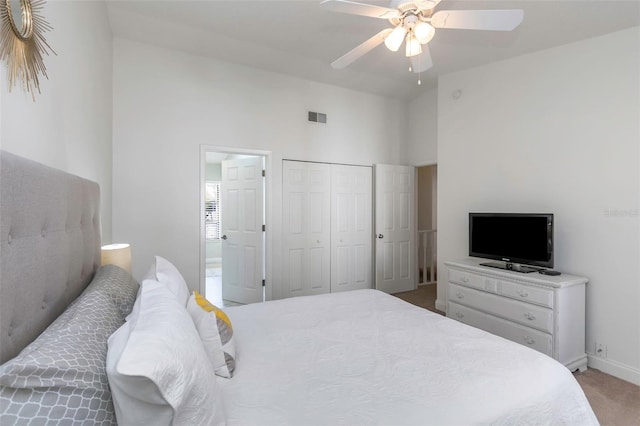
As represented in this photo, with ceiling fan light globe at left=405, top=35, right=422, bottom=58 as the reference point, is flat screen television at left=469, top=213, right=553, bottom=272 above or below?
below

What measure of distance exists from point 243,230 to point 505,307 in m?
3.04

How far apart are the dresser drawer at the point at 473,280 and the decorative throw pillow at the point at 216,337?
2.54 m

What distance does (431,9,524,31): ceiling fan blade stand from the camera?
1698 millimetres

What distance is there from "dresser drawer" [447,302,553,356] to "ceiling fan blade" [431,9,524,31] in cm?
236

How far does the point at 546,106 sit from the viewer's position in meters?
3.10

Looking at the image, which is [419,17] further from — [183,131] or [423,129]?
[423,129]

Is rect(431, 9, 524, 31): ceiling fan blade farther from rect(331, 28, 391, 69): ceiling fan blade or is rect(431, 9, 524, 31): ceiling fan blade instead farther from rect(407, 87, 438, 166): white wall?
rect(407, 87, 438, 166): white wall

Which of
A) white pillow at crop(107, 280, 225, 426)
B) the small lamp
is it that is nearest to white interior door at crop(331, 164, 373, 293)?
the small lamp

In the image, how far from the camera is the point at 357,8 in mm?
1825

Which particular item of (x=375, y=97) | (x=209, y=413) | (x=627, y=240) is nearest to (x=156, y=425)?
(x=209, y=413)

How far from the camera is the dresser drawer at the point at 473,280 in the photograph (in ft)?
9.94

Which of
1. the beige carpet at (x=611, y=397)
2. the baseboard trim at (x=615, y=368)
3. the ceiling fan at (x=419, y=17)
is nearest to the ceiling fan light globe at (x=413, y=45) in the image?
the ceiling fan at (x=419, y=17)

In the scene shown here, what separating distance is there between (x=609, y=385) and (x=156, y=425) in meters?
3.26

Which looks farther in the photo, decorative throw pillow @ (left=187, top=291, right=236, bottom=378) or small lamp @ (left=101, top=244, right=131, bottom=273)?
small lamp @ (left=101, top=244, right=131, bottom=273)
